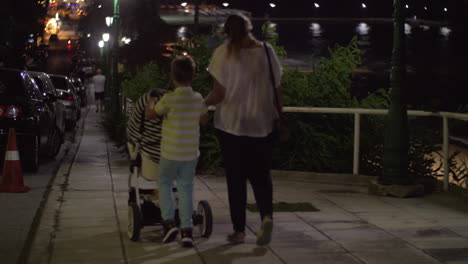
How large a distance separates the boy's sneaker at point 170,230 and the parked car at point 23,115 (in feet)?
18.7

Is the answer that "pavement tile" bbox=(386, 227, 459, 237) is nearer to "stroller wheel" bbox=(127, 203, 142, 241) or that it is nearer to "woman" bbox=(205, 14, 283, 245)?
"woman" bbox=(205, 14, 283, 245)

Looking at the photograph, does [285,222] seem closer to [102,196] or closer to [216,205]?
[216,205]

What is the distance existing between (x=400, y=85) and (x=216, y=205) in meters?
2.73

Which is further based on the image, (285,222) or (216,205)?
(216,205)

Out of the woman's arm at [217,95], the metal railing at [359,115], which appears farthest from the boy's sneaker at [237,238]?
the metal railing at [359,115]

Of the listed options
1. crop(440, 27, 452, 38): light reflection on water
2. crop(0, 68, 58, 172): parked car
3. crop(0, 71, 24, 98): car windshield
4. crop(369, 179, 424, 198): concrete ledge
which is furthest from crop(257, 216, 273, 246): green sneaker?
crop(440, 27, 452, 38): light reflection on water

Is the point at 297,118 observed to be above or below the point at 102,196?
above

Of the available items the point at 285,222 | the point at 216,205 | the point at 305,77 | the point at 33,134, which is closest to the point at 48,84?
the point at 33,134

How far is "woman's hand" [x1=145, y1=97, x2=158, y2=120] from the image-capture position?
6.42 meters

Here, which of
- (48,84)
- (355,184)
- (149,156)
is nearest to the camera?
(149,156)

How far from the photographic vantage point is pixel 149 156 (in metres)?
6.70

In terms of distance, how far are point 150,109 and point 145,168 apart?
58cm

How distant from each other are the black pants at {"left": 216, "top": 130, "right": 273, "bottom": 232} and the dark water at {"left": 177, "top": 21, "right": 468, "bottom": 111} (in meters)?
4.27

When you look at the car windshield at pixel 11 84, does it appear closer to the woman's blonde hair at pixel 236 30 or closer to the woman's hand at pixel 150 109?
the woman's hand at pixel 150 109
